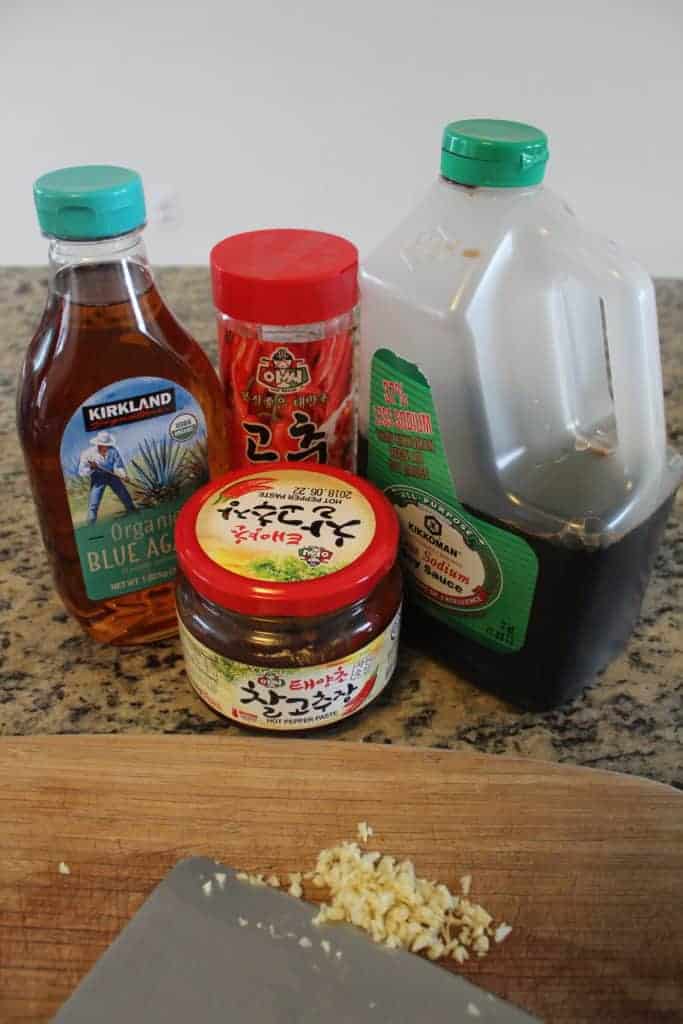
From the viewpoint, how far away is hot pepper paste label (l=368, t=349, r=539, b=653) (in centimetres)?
60

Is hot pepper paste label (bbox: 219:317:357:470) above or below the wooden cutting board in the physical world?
above

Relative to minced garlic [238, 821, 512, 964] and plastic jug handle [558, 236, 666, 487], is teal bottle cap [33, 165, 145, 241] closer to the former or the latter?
plastic jug handle [558, 236, 666, 487]

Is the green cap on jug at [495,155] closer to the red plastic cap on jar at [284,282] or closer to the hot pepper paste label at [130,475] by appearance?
the red plastic cap on jar at [284,282]

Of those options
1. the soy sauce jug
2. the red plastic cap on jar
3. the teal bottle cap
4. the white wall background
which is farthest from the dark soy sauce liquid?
the white wall background

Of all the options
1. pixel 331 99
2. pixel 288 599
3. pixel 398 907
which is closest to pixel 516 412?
pixel 288 599

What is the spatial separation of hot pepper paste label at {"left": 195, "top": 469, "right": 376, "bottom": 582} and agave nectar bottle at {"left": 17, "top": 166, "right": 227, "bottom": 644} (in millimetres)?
56

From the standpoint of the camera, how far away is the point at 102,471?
624 millimetres

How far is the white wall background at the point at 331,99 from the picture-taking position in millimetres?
1098

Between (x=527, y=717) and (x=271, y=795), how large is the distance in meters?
0.20

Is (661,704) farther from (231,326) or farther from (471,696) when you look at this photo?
(231,326)

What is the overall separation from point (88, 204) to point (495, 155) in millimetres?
246

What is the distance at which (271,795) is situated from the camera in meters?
0.58

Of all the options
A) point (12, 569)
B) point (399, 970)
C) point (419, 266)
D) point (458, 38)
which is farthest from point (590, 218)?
point (399, 970)

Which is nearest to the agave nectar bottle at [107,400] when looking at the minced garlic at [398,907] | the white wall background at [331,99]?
the minced garlic at [398,907]
